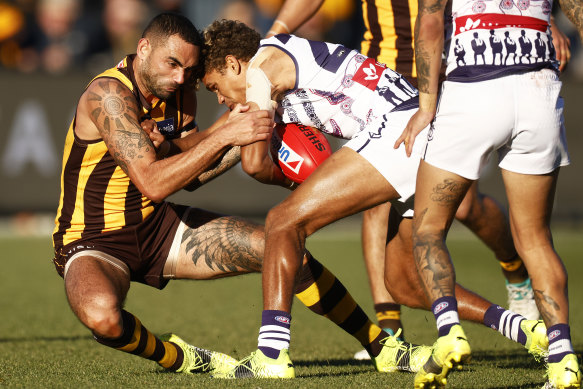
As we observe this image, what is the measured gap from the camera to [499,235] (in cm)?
561

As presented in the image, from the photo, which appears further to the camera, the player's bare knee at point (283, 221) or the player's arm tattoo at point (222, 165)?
the player's arm tattoo at point (222, 165)

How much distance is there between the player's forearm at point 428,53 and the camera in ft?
12.6

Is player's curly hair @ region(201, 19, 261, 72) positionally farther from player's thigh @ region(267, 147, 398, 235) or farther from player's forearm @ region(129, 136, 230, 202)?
player's thigh @ region(267, 147, 398, 235)

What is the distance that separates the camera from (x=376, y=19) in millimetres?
5738

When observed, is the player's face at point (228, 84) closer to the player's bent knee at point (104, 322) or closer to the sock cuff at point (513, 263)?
the player's bent knee at point (104, 322)

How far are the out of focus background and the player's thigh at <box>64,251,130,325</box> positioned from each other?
731 cm

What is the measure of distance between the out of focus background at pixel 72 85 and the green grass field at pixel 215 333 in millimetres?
1810

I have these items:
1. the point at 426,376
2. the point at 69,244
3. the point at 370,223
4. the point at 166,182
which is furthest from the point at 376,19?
the point at 426,376

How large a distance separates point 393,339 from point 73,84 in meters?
9.08

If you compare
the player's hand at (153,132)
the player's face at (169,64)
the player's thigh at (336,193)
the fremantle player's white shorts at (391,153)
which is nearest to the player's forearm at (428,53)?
the fremantle player's white shorts at (391,153)

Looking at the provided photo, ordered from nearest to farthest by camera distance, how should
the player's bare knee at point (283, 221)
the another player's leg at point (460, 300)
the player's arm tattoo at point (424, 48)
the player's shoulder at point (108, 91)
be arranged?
the player's arm tattoo at point (424, 48) → the another player's leg at point (460, 300) → the player's bare knee at point (283, 221) → the player's shoulder at point (108, 91)

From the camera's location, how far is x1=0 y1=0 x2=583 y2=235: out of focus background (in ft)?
40.8

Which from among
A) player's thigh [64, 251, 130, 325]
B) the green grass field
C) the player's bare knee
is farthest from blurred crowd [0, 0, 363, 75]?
the player's bare knee

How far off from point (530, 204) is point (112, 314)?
2.05 meters
